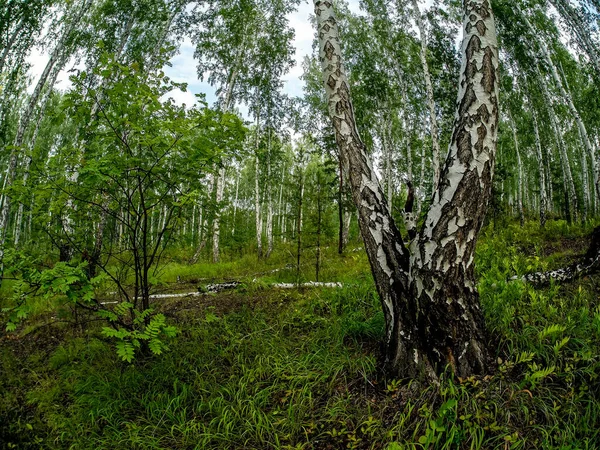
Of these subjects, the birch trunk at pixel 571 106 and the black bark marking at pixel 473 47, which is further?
the birch trunk at pixel 571 106

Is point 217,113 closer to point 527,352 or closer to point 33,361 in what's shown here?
Answer: point 527,352

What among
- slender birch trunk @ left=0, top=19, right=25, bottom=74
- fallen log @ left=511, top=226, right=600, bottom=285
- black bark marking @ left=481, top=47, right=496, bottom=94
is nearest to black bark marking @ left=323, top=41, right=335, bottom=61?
black bark marking @ left=481, top=47, right=496, bottom=94

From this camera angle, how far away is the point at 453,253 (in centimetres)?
224

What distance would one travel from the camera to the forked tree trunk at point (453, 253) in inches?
88.7

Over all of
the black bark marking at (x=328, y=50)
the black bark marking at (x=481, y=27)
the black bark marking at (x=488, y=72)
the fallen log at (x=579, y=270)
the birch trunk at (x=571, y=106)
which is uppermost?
the birch trunk at (x=571, y=106)

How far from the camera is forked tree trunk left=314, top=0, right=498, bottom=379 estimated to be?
2.25 metres

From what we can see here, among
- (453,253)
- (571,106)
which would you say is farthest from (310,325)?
(571,106)

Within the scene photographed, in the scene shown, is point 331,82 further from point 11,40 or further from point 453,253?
point 11,40

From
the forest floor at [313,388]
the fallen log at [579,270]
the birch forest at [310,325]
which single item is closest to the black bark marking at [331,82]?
the birch forest at [310,325]

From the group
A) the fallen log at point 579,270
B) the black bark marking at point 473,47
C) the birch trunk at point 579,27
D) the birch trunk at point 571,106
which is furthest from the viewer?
the birch trunk at point 579,27

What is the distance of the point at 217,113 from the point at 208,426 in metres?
2.82

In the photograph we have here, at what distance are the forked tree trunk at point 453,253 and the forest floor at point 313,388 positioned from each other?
0.23m

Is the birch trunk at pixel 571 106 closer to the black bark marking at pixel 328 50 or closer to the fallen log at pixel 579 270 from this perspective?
the fallen log at pixel 579 270

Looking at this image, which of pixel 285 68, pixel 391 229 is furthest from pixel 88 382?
A: pixel 285 68
